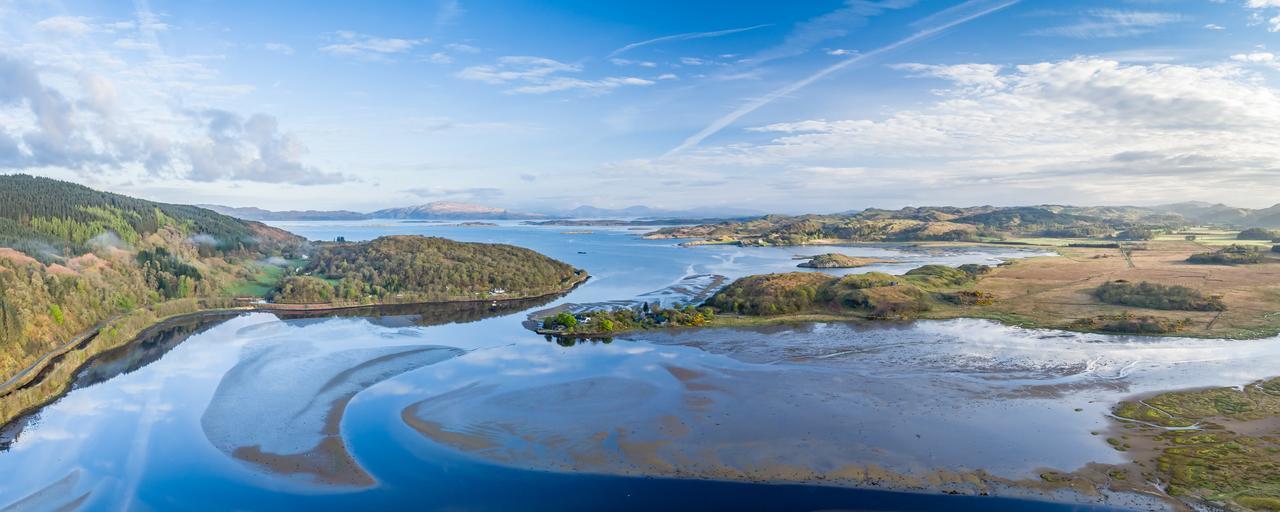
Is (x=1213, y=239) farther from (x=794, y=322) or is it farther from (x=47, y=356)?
(x=47, y=356)

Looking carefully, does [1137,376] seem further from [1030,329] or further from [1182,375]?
[1030,329]

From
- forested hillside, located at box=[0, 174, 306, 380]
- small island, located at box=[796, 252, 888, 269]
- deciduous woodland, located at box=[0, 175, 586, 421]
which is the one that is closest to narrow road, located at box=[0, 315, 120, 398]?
deciduous woodland, located at box=[0, 175, 586, 421]

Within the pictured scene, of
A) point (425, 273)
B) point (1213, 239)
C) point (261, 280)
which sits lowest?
point (261, 280)

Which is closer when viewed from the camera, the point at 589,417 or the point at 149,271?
the point at 589,417

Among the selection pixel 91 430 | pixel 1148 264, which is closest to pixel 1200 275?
pixel 1148 264

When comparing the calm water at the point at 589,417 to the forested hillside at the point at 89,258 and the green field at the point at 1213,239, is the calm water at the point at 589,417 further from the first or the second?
the green field at the point at 1213,239

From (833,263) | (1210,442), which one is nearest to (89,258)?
(1210,442)
